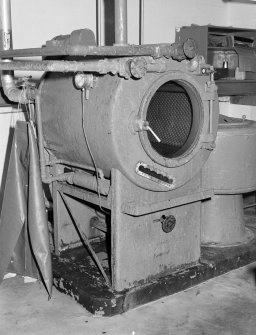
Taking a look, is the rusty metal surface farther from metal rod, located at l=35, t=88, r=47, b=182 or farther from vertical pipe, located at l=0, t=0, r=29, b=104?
vertical pipe, located at l=0, t=0, r=29, b=104

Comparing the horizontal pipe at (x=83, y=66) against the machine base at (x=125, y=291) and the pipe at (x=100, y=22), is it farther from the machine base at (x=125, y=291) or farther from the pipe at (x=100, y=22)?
the pipe at (x=100, y=22)

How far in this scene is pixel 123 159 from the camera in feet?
→ 7.92

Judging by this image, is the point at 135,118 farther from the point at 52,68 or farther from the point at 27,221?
the point at 27,221

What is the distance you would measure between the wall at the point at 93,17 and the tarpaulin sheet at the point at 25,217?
2.17ft

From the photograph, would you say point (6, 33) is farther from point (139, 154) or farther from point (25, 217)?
point (139, 154)

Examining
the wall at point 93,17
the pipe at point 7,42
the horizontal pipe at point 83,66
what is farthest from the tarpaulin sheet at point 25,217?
the wall at point 93,17

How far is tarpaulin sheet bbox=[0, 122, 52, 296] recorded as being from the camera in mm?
2699

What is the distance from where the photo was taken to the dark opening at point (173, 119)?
2.75 meters

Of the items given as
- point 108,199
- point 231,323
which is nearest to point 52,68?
point 108,199

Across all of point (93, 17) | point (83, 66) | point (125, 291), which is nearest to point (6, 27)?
point (93, 17)

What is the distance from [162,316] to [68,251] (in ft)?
2.96

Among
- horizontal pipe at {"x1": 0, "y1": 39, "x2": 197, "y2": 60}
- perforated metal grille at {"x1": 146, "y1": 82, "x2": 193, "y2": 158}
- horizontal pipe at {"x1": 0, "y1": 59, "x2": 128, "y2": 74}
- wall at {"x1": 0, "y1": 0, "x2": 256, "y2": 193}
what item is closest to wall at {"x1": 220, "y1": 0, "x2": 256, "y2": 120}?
wall at {"x1": 0, "y1": 0, "x2": 256, "y2": 193}

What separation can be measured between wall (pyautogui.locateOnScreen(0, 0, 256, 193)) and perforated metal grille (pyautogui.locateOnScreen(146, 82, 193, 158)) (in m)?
1.13

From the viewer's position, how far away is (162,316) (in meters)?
2.59
